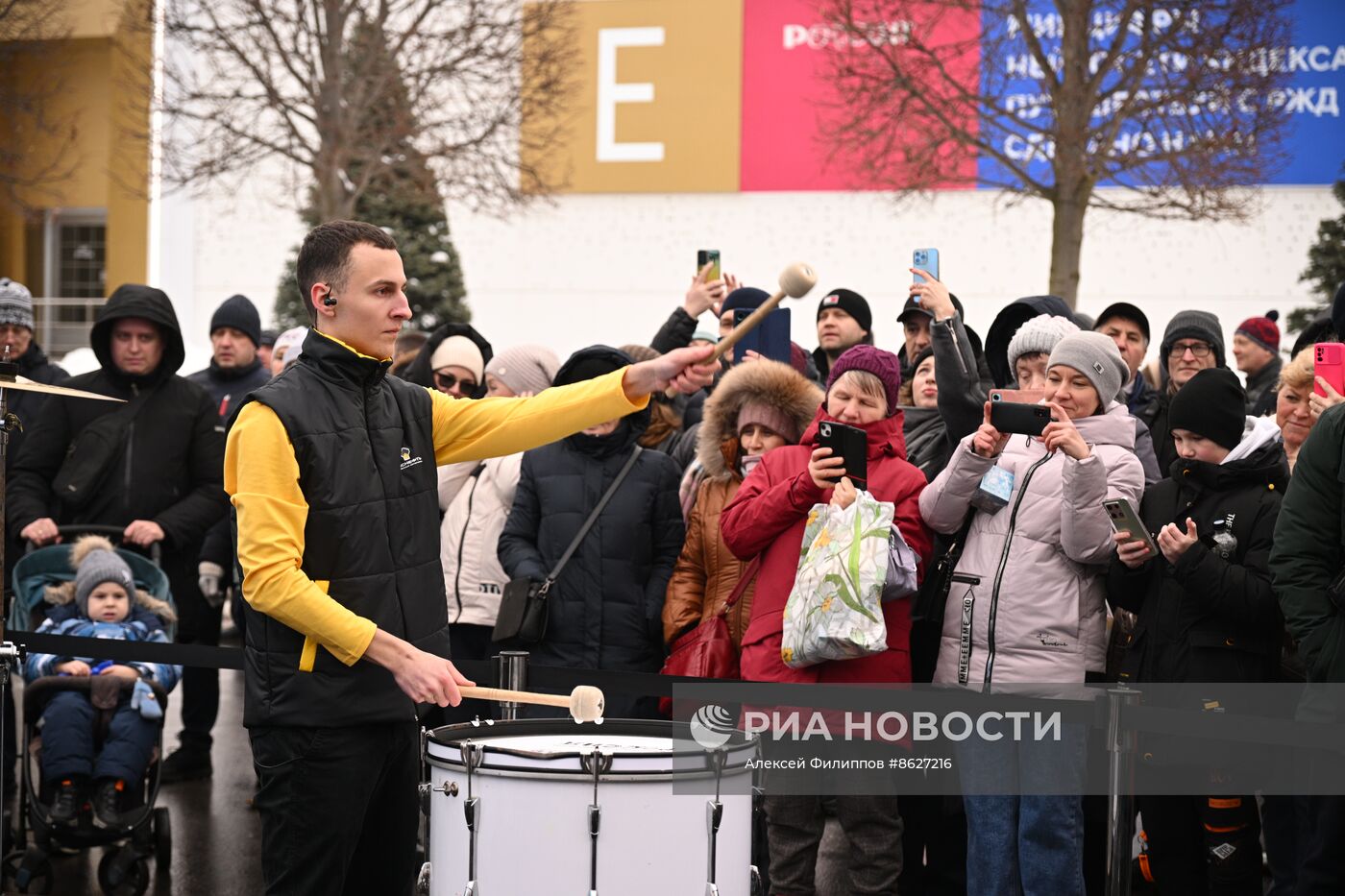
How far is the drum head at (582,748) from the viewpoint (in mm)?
3857

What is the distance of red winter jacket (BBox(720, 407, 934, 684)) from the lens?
561 centimetres

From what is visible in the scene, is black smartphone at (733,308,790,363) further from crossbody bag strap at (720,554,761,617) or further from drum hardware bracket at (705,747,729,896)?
drum hardware bracket at (705,747,729,896)

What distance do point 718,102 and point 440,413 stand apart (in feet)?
51.8

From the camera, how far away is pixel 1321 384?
5504 millimetres

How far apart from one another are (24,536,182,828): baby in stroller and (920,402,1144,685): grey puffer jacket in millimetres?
3398

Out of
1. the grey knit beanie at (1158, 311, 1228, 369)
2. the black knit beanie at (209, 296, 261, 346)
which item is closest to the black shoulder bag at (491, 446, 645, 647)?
the grey knit beanie at (1158, 311, 1228, 369)

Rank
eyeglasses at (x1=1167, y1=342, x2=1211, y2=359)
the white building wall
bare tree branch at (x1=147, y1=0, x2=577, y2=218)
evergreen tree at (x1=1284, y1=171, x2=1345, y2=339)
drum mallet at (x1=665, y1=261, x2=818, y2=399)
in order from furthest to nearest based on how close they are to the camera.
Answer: the white building wall
evergreen tree at (x1=1284, y1=171, x2=1345, y2=339)
bare tree branch at (x1=147, y1=0, x2=577, y2=218)
eyeglasses at (x1=1167, y1=342, x2=1211, y2=359)
drum mallet at (x1=665, y1=261, x2=818, y2=399)

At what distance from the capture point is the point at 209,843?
24.1ft

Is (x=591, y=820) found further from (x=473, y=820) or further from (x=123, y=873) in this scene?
(x=123, y=873)

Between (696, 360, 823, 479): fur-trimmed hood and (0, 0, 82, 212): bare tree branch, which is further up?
(0, 0, 82, 212): bare tree branch

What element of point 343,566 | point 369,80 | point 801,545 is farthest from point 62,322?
point 343,566

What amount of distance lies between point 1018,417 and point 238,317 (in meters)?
5.78

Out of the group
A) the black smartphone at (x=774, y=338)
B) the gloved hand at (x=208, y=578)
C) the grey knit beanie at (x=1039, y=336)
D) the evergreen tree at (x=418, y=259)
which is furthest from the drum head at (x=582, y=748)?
the evergreen tree at (x=418, y=259)

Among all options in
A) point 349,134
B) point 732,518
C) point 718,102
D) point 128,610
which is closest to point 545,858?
point 732,518
